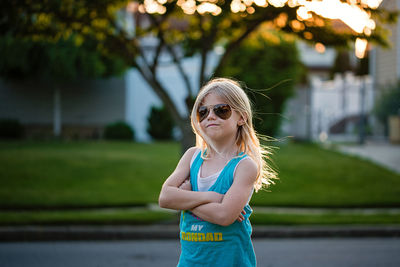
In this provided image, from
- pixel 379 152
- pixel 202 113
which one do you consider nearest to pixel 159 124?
pixel 379 152

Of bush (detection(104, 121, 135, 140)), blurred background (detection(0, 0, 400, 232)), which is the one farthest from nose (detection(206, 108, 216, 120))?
bush (detection(104, 121, 135, 140))

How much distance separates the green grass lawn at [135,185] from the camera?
332 inches

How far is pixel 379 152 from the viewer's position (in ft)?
51.8

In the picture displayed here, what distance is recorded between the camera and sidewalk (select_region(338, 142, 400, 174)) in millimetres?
14061

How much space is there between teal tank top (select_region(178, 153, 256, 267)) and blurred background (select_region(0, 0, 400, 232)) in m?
0.71

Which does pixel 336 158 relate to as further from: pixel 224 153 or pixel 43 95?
pixel 43 95

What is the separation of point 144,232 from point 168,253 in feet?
3.48

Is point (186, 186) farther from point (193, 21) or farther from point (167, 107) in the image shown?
point (193, 21)

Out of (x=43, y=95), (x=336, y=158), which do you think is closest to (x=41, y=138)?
(x=43, y=95)

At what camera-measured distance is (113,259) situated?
6328mm

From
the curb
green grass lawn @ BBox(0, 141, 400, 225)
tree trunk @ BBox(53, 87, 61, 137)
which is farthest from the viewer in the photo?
tree trunk @ BBox(53, 87, 61, 137)

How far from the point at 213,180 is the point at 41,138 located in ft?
70.8

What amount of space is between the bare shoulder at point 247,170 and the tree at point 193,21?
4.37 meters

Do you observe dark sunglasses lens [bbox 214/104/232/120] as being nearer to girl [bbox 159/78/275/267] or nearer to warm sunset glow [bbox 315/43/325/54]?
girl [bbox 159/78/275/267]
